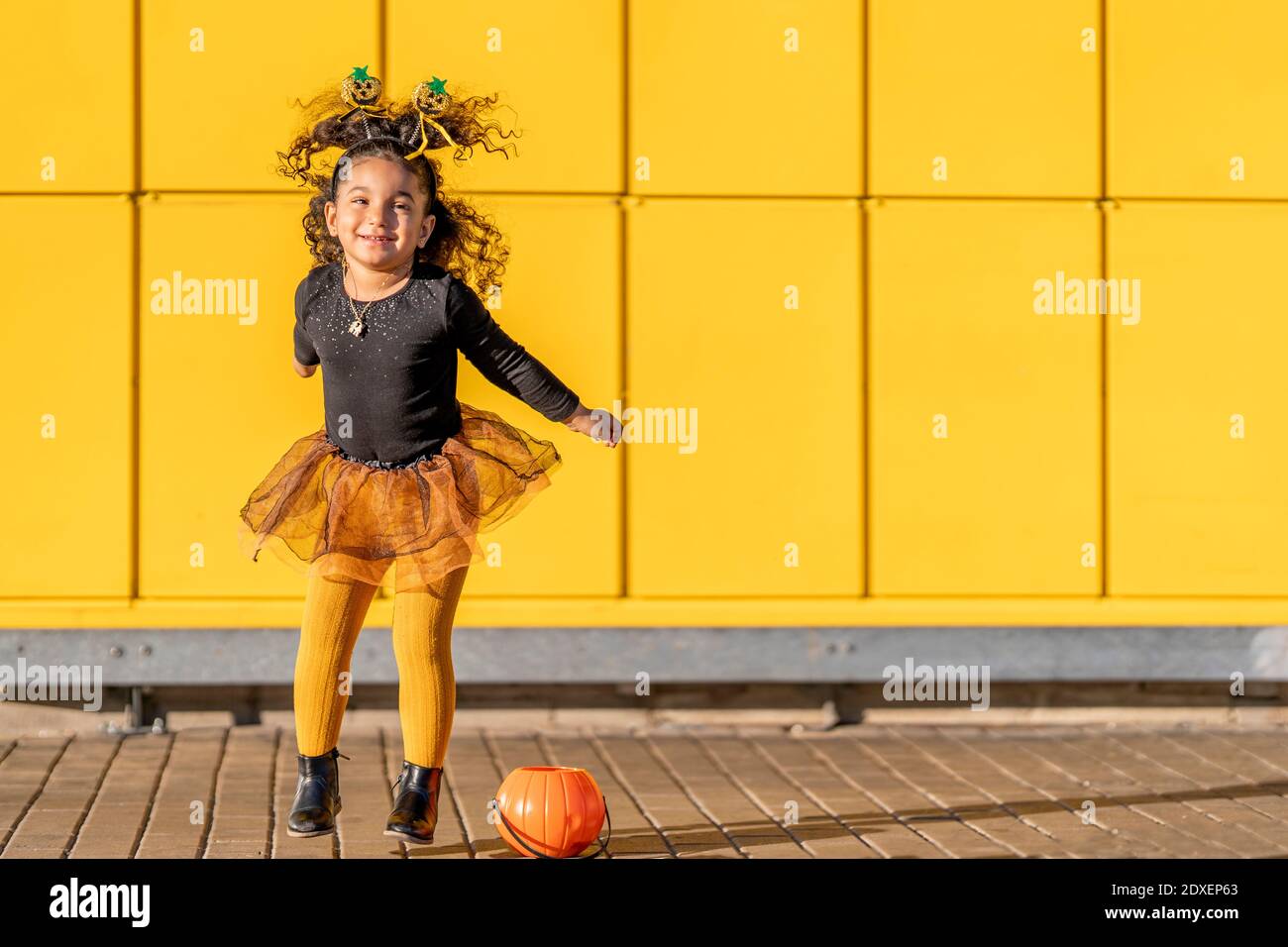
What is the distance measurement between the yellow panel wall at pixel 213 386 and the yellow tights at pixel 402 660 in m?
2.74

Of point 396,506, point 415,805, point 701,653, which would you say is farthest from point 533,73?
point 415,805

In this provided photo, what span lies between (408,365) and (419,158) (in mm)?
629

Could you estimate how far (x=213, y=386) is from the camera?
8508mm

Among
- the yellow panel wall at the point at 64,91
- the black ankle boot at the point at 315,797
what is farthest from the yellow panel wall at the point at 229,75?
the black ankle boot at the point at 315,797

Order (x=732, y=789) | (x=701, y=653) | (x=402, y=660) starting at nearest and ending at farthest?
(x=402, y=660) < (x=732, y=789) < (x=701, y=653)

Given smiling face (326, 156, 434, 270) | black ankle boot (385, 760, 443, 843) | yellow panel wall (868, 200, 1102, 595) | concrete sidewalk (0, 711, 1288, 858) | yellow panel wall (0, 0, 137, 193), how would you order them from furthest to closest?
1. yellow panel wall (868, 200, 1102, 595)
2. yellow panel wall (0, 0, 137, 193)
3. concrete sidewalk (0, 711, 1288, 858)
4. black ankle boot (385, 760, 443, 843)
5. smiling face (326, 156, 434, 270)

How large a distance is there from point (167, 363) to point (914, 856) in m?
4.04

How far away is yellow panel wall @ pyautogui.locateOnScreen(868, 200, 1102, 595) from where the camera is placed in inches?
340

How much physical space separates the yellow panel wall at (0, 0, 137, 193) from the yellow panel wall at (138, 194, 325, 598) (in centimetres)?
34

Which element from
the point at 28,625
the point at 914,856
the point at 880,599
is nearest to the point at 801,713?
the point at 880,599

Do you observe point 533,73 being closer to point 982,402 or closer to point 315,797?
A: point 982,402

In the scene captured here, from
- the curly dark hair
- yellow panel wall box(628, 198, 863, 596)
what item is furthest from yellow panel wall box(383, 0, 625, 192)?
the curly dark hair

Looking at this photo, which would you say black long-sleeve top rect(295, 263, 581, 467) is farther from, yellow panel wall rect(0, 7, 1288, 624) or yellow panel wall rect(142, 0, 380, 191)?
yellow panel wall rect(142, 0, 380, 191)

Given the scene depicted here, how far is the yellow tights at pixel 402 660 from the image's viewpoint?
5.79 meters
